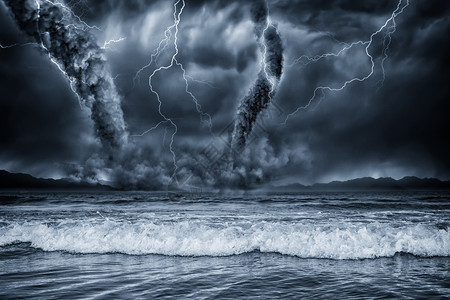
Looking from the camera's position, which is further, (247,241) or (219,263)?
(247,241)

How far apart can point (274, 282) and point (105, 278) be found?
301 cm

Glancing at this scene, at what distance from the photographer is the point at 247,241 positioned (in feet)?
27.1

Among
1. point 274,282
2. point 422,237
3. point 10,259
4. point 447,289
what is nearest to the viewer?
point 447,289

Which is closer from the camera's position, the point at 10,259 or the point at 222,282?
the point at 222,282

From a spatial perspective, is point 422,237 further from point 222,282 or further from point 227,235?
point 222,282

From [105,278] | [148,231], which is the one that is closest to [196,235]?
[148,231]

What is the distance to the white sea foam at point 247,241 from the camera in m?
7.61

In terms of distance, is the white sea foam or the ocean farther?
the white sea foam

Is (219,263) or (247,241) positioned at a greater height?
(247,241)

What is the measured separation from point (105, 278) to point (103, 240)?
128 inches

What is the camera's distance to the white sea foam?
7.61 m

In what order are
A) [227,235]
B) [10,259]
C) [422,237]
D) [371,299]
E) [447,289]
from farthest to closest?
[227,235], [422,237], [10,259], [447,289], [371,299]

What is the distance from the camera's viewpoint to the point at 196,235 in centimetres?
863

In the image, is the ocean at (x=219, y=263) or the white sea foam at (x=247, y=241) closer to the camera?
the ocean at (x=219, y=263)
